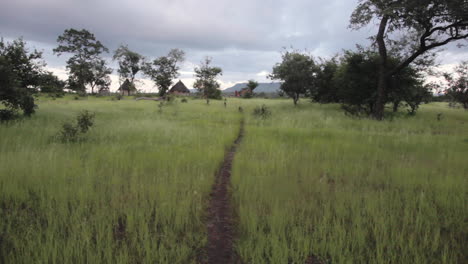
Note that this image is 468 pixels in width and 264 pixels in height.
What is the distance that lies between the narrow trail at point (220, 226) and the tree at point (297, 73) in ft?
88.6

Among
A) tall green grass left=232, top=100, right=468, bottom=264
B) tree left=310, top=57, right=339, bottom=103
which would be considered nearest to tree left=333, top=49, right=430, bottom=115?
tree left=310, top=57, right=339, bottom=103

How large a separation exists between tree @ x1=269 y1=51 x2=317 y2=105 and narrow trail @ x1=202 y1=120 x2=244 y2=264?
27010 mm


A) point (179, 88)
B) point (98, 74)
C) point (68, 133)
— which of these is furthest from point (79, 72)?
point (68, 133)

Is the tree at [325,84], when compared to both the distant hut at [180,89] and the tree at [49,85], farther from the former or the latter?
the distant hut at [180,89]

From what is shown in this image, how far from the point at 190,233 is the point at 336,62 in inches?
1374

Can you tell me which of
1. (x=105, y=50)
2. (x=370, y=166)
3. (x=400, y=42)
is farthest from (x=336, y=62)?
(x=105, y=50)

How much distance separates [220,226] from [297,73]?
2848 cm

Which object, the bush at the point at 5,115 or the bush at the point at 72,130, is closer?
the bush at the point at 72,130

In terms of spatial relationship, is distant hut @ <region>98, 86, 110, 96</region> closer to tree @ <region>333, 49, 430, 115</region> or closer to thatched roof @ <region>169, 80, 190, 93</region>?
thatched roof @ <region>169, 80, 190, 93</region>

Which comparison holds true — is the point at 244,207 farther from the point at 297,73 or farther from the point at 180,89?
the point at 180,89

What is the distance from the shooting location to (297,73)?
28172 mm

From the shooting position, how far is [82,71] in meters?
55.0

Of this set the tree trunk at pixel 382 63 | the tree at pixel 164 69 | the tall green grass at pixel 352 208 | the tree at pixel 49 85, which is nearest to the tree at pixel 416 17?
the tree trunk at pixel 382 63

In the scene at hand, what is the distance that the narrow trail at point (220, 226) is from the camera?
95.2 inches
